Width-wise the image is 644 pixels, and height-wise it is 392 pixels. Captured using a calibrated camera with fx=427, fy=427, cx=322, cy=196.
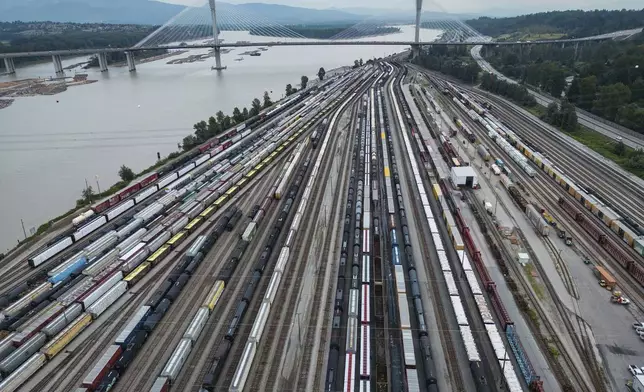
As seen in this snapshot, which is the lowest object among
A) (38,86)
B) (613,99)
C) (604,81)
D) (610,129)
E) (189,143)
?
(610,129)

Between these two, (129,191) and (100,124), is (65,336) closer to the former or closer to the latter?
(129,191)

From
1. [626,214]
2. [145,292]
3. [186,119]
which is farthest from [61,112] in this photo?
[626,214]

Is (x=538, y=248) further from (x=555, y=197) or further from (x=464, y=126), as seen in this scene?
(x=464, y=126)

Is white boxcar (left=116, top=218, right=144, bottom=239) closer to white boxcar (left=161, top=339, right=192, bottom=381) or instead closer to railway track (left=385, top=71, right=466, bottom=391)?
white boxcar (left=161, top=339, right=192, bottom=381)

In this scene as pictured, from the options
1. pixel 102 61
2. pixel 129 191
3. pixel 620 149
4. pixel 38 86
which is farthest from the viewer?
pixel 102 61

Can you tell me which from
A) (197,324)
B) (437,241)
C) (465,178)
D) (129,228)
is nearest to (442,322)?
(437,241)

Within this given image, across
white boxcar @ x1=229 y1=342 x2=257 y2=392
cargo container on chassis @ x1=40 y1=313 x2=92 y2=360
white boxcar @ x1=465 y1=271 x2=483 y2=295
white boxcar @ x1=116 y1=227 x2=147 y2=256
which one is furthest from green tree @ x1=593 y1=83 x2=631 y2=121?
cargo container on chassis @ x1=40 y1=313 x2=92 y2=360
